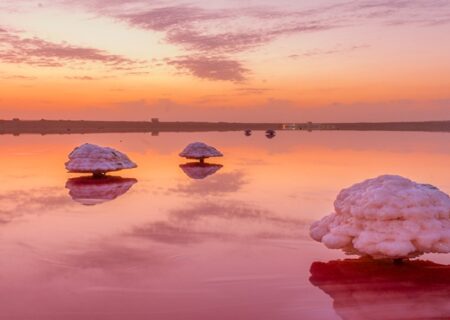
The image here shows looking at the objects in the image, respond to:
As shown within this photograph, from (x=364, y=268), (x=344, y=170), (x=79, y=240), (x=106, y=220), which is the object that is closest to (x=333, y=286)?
(x=364, y=268)

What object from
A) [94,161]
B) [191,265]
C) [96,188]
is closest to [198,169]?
[94,161]

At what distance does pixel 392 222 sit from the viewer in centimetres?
895

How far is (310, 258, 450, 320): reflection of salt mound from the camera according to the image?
7.15m

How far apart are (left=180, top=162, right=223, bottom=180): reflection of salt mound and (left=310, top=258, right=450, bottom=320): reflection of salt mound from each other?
16.5 metres

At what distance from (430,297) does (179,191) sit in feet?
44.8

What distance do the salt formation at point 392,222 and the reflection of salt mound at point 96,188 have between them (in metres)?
9.94

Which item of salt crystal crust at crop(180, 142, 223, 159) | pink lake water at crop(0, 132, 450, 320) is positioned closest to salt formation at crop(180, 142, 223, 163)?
salt crystal crust at crop(180, 142, 223, 159)

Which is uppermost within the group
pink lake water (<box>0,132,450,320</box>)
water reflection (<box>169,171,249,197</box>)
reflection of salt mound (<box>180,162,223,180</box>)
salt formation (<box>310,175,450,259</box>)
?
salt formation (<box>310,175,450,259</box>)

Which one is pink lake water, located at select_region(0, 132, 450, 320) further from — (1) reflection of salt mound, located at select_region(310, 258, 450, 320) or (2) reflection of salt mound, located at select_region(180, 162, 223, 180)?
(2) reflection of salt mound, located at select_region(180, 162, 223, 180)

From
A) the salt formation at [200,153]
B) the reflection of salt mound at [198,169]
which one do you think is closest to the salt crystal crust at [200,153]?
the salt formation at [200,153]

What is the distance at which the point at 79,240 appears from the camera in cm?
1152

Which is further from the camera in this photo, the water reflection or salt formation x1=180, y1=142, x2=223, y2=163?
salt formation x1=180, y1=142, x2=223, y2=163

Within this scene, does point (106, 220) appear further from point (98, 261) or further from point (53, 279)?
point (53, 279)

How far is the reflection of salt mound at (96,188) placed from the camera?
58.7 ft
